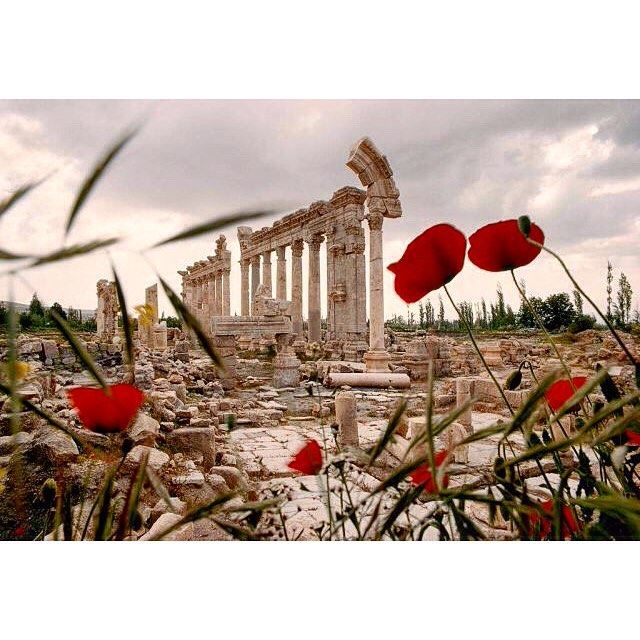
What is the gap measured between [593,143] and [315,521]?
1879 mm

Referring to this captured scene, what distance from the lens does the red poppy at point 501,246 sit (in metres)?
0.72

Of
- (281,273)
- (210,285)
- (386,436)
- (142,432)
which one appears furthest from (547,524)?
(210,285)

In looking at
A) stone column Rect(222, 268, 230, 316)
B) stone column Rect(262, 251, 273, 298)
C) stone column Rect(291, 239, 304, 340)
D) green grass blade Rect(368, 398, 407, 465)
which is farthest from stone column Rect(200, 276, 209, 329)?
green grass blade Rect(368, 398, 407, 465)

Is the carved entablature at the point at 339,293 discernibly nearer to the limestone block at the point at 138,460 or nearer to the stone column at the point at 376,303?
the stone column at the point at 376,303

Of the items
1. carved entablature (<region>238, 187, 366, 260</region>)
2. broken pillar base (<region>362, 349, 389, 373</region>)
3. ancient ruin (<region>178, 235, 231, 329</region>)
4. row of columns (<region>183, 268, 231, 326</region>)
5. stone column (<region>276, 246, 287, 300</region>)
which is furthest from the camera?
row of columns (<region>183, 268, 231, 326</region>)

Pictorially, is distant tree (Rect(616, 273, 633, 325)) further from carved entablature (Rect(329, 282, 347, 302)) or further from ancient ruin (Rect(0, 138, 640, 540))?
carved entablature (Rect(329, 282, 347, 302))

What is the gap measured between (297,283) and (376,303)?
6282 mm

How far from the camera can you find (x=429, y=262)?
681 mm

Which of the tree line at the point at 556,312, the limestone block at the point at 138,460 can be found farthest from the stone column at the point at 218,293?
the tree line at the point at 556,312

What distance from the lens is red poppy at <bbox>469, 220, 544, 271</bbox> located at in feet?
2.37

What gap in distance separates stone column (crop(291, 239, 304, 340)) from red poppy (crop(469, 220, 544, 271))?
12.6 m

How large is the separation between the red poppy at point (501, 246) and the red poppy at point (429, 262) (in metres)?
0.06
